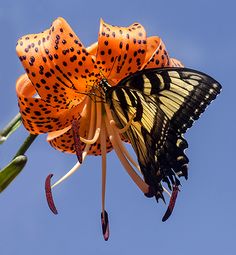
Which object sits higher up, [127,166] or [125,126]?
[125,126]

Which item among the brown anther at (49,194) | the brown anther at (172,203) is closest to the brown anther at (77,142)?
the brown anther at (49,194)

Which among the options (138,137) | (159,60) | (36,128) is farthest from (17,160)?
(159,60)

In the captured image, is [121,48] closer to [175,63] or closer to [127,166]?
[175,63]

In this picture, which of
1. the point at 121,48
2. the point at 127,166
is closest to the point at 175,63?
the point at 121,48

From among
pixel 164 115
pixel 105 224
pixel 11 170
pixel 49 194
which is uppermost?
pixel 164 115

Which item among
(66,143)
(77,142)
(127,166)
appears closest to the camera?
(77,142)

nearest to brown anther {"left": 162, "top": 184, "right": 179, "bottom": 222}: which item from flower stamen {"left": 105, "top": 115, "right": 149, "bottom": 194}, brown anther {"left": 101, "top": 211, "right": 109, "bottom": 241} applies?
flower stamen {"left": 105, "top": 115, "right": 149, "bottom": 194}

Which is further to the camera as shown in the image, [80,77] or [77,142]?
[80,77]

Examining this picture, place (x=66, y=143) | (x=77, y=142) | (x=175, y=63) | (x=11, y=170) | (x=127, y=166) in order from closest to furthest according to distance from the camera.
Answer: (x=11, y=170) < (x=77, y=142) < (x=127, y=166) < (x=175, y=63) < (x=66, y=143)
